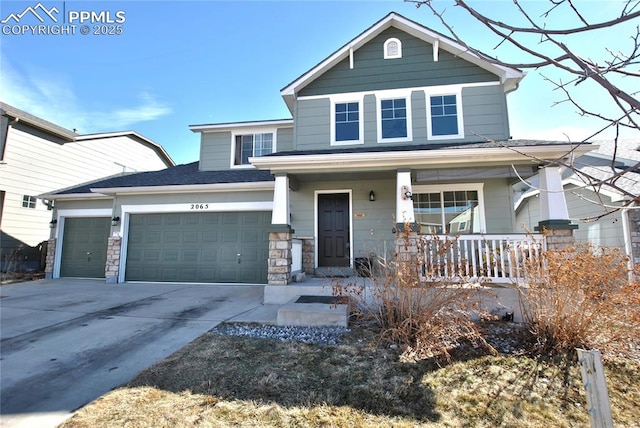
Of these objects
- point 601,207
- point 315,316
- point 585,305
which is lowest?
point 315,316

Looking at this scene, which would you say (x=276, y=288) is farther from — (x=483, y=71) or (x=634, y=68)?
(x=483, y=71)

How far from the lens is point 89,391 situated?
3.04 metres

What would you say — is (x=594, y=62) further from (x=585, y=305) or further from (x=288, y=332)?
(x=288, y=332)

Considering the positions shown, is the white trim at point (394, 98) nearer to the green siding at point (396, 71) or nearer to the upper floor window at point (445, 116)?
the green siding at point (396, 71)

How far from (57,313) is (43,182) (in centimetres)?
990

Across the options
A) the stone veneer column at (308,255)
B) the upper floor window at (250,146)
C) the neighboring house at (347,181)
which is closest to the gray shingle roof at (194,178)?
the neighboring house at (347,181)

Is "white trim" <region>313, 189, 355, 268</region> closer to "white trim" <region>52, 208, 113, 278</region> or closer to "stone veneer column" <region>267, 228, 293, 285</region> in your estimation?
"stone veneer column" <region>267, 228, 293, 285</region>

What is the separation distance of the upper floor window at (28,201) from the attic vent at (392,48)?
1458 cm

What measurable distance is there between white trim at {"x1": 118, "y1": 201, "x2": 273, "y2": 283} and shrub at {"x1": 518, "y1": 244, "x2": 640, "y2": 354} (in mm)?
7054

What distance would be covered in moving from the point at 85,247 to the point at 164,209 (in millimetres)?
3988

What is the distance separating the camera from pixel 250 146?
35.4 ft

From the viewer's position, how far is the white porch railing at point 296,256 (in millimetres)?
7211

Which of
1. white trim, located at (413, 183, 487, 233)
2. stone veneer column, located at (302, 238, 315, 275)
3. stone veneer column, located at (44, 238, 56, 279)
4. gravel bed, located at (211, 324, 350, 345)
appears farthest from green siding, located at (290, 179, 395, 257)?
stone veneer column, located at (44, 238, 56, 279)

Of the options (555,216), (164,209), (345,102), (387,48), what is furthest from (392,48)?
(164,209)
